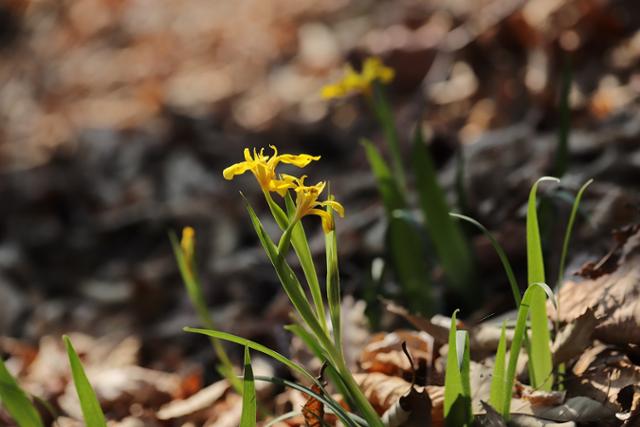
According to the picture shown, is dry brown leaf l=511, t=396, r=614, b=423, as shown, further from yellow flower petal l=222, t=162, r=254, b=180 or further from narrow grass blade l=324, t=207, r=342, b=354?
yellow flower petal l=222, t=162, r=254, b=180

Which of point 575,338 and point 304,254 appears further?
point 575,338

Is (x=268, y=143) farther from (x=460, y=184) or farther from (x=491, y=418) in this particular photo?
(x=491, y=418)

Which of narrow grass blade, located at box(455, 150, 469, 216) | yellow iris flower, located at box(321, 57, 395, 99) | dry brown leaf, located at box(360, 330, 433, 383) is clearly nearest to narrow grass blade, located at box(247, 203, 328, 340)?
dry brown leaf, located at box(360, 330, 433, 383)

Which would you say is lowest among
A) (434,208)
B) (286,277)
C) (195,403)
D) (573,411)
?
(195,403)

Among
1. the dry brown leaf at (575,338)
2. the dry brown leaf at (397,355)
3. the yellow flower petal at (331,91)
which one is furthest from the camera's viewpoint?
the yellow flower petal at (331,91)

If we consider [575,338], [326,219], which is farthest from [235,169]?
[575,338]

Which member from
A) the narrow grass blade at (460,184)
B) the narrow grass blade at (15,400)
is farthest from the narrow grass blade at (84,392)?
the narrow grass blade at (460,184)

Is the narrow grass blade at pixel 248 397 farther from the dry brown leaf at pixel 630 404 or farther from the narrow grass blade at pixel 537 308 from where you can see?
the dry brown leaf at pixel 630 404
